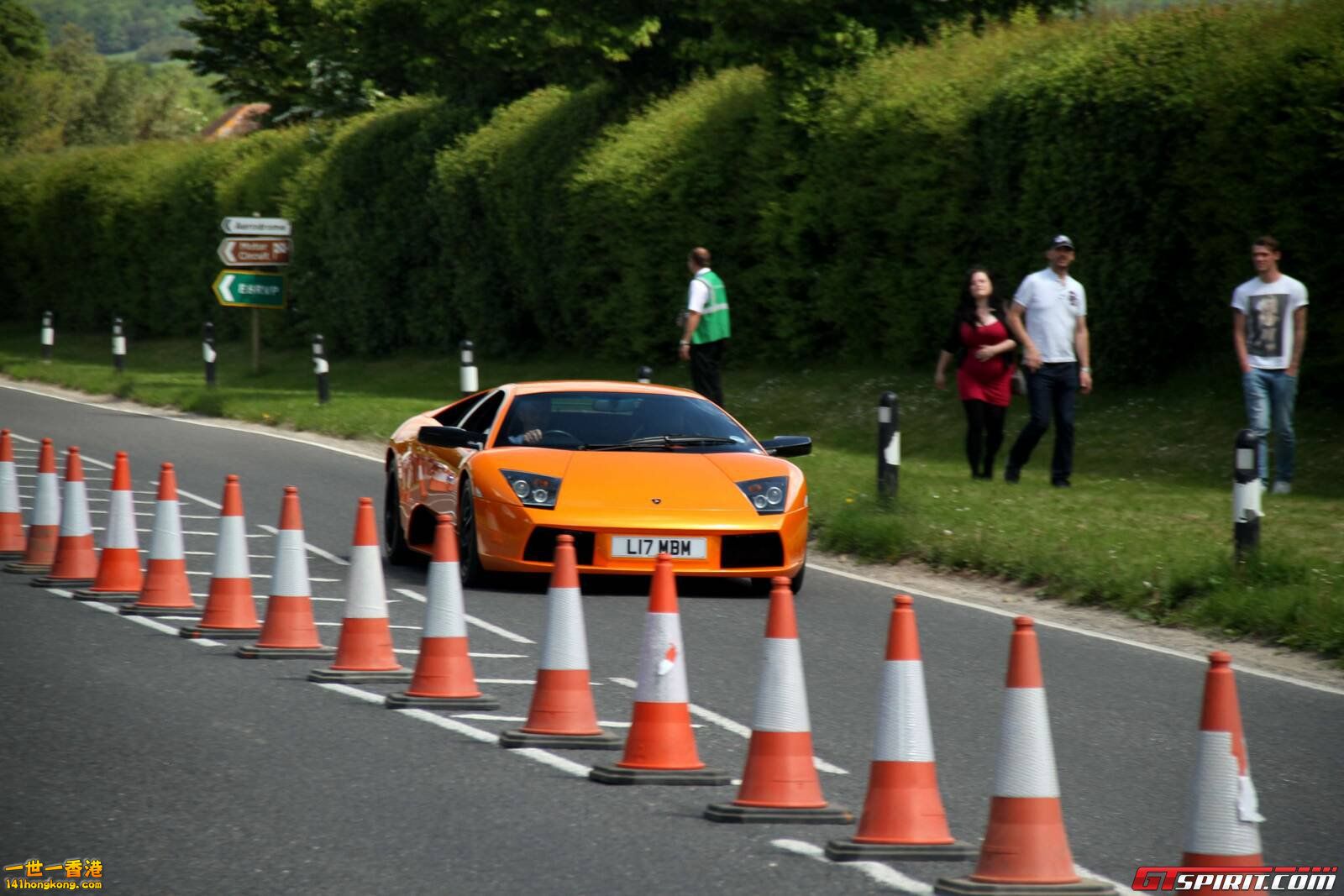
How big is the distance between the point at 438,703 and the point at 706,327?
13742 millimetres

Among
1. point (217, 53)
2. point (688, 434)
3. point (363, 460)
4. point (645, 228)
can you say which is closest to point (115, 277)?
point (217, 53)

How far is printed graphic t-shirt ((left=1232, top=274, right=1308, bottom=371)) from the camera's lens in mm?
16438

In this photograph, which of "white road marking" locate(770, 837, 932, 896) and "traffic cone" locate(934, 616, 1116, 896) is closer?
"traffic cone" locate(934, 616, 1116, 896)

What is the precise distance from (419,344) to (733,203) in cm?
1392

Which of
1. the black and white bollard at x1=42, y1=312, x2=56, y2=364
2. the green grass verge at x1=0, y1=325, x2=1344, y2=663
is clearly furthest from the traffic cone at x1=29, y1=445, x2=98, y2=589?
the black and white bollard at x1=42, y1=312, x2=56, y2=364

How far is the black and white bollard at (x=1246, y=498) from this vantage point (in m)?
12.5

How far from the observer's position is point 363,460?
2345 cm

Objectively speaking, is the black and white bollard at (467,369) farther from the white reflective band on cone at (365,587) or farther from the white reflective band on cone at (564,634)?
the white reflective band on cone at (564,634)

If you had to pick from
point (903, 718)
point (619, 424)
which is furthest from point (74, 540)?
point (903, 718)

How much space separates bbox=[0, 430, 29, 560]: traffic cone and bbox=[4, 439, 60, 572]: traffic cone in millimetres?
602

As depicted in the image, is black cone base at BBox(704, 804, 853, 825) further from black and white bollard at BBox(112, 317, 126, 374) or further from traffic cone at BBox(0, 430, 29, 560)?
black and white bollard at BBox(112, 317, 126, 374)

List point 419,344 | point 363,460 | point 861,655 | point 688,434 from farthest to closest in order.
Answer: point 419,344 → point 363,460 → point 688,434 → point 861,655

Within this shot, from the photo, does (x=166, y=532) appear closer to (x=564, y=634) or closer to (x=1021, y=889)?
(x=564, y=634)

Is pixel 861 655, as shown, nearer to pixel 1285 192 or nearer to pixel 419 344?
pixel 1285 192
